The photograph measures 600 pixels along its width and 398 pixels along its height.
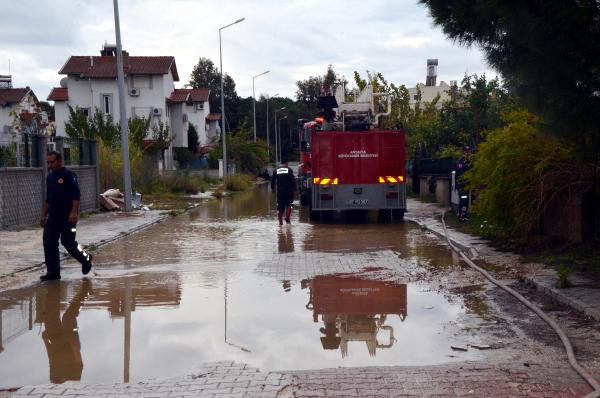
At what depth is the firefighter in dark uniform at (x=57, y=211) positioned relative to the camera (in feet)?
38.3

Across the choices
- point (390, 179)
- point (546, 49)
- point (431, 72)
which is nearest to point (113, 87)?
point (390, 179)

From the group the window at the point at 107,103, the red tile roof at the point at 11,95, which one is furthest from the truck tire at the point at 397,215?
the red tile roof at the point at 11,95

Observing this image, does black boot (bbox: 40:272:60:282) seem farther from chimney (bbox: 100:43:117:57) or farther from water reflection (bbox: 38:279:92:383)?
chimney (bbox: 100:43:117:57)

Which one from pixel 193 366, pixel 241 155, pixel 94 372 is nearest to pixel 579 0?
pixel 193 366

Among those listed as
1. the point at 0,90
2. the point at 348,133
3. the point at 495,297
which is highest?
the point at 0,90

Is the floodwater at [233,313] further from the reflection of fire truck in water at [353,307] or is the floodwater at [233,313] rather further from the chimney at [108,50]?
the chimney at [108,50]

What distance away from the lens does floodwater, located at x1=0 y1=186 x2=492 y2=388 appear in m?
7.07

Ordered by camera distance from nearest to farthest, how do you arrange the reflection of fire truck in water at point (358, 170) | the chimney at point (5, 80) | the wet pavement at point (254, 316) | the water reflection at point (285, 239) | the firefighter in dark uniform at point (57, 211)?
the wet pavement at point (254, 316)
the firefighter in dark uniform at point (57, 211)
the water reflection at point (285, 239)
the reflection of fire truck in water at point (358, 170)
the chimney at point (5, 80)

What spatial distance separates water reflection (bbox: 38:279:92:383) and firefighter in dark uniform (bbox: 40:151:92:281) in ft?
2.31

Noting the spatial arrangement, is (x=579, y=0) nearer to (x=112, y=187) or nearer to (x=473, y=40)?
(x=473, y=40)

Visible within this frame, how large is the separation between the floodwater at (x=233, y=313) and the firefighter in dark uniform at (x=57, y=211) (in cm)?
53

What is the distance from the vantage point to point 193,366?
682cm

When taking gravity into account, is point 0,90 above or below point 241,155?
above

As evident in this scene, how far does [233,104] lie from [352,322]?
9891 centimetres
